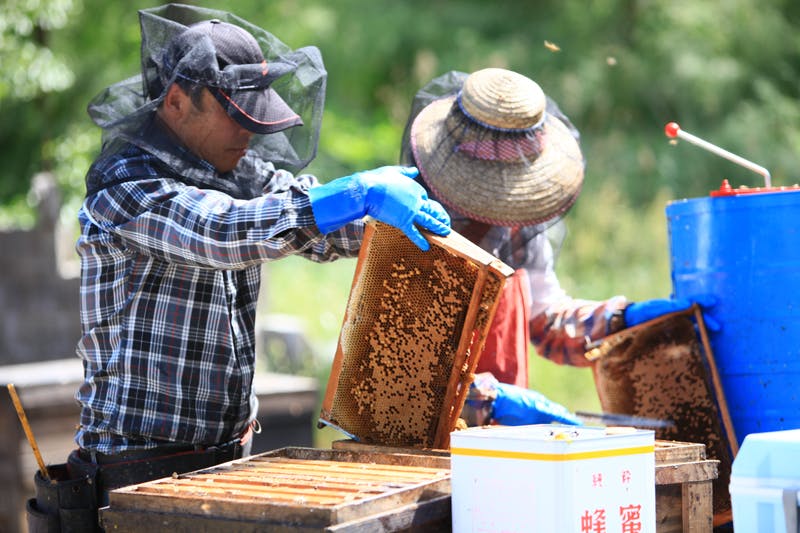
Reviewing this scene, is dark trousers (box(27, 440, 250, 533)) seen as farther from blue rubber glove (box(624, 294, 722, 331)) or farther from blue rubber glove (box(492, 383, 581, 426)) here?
blue rubber glove (box(624, 294, 722, 331))

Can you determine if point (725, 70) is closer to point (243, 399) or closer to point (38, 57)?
point (38, 57)

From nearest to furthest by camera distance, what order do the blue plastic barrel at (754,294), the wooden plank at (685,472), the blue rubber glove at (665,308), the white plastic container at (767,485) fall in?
1. the white plastic container at (767,485)
2. the wooden plank at (685,472)
3. the blue plastic barrel at (754,294)
4. the blue rubber glove at (665,308)

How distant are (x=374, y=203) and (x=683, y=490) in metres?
1.04

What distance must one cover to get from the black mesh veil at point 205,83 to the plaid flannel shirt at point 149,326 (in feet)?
0.40

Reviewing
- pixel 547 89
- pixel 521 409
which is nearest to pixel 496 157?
pixel 521 409

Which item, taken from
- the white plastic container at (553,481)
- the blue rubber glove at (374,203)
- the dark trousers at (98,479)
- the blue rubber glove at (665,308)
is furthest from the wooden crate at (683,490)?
the dark trousers at (98,479)

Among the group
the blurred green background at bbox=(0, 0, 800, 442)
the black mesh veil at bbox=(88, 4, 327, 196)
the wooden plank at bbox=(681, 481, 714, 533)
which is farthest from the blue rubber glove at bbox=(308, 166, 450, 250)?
the blurred green background at bbox=(0, 0, 800, 442)

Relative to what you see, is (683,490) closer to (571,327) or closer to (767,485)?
(767,485)

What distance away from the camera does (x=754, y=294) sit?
2.95 m

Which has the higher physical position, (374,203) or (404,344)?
(374,203)

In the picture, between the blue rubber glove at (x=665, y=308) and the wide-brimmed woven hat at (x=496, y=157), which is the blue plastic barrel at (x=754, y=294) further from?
the wide-brimmed woven hat at (x=496, y=157)

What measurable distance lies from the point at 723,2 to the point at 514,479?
9.94m

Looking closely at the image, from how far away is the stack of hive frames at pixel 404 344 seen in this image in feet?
8.82

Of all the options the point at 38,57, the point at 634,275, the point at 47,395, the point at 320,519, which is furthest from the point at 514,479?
the point at 38,57
